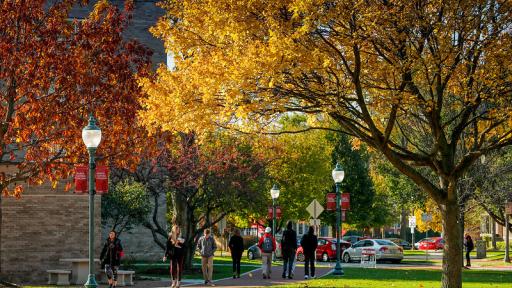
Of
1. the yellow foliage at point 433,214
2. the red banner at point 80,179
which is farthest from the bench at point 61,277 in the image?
the yellow foliage at point 433,214

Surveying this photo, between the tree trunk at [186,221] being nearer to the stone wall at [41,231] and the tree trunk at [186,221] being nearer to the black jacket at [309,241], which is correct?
the stone wall at [41,231]

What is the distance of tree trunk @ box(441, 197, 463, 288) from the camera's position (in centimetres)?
1853

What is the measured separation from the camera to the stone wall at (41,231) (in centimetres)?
2756

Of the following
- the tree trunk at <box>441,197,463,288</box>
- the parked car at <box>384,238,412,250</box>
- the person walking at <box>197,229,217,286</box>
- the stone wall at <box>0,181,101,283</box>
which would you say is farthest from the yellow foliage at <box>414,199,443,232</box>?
the tree trunk at <box>441,197,463,288</box>

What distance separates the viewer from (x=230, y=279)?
2972 cm

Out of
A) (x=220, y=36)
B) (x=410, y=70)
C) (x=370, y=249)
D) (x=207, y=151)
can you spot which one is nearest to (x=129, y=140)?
(x=220, y=36)

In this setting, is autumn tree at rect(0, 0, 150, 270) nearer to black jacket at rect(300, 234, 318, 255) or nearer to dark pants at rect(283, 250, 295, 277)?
black jacket at rect(300, 234, 318, 255)

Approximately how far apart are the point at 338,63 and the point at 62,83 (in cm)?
731

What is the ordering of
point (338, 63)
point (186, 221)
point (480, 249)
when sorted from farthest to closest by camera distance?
point (480, 249) < point (186, 221) < point (338, 63)

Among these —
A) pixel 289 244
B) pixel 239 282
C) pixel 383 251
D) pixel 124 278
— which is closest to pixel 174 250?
pixel 124 278

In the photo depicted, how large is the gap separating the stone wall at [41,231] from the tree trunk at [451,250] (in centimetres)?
1336

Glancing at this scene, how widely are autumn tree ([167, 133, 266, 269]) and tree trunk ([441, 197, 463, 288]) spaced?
13.8m

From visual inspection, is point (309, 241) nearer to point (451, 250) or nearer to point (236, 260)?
point (236, 260)

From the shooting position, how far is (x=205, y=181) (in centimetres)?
3234
